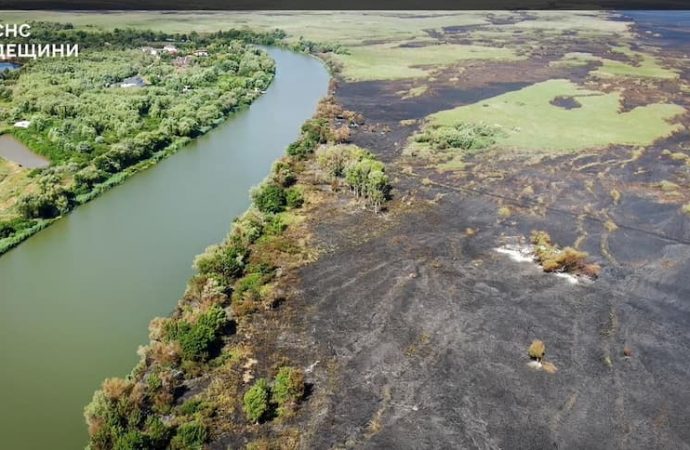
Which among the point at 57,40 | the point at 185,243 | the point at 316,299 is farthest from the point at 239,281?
the point at 57,40

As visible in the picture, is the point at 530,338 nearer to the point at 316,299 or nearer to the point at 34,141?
the point at 316,299

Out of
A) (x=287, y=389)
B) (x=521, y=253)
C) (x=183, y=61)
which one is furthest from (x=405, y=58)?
(x=287, y=389)

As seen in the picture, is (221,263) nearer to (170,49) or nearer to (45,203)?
(45,203)

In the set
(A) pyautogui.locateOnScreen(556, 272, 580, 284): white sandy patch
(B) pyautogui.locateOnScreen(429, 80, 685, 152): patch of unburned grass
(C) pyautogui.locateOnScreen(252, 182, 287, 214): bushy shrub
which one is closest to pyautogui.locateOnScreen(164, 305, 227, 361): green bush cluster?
(C) pyautogui.locateOnScreen(252, 182, 287, 214): bushy shrub

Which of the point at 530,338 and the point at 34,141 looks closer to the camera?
the point at 530,338

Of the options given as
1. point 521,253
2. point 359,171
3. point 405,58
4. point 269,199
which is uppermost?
point 405,58

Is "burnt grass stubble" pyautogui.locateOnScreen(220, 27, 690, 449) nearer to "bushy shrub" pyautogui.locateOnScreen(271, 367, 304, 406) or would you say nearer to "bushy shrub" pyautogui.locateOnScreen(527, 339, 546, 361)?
"bushy shrub" pyautogui.locateOnScreen(527, 339, 546, 361)
